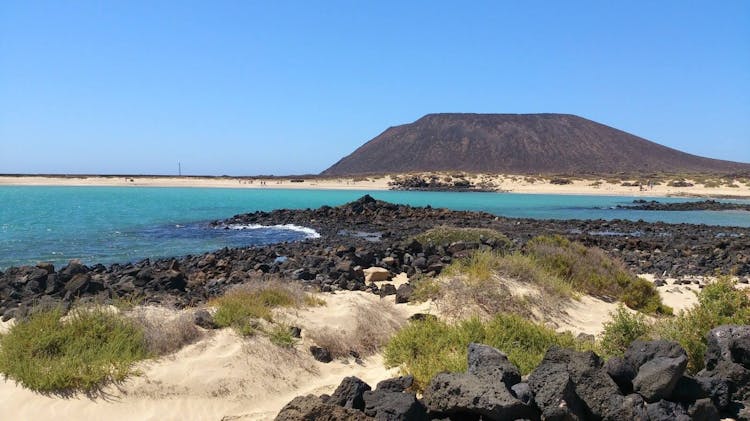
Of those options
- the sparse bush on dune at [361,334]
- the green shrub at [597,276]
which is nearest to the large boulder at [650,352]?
the sparse bush on dune at [361,334]

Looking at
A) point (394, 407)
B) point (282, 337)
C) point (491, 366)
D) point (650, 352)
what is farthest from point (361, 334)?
point (650, 352)

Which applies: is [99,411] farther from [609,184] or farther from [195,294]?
[609,184]

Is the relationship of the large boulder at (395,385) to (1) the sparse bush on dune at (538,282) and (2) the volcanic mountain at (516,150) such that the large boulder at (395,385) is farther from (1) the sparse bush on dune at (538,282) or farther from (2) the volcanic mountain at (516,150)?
(2) the volcanic mountain at (516,150)

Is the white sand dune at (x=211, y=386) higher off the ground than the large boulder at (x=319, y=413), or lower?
lower

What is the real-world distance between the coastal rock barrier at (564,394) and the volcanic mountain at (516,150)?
119410 mm

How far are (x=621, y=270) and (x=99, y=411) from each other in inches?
426

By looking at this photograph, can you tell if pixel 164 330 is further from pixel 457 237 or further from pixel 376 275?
pixel 457 237

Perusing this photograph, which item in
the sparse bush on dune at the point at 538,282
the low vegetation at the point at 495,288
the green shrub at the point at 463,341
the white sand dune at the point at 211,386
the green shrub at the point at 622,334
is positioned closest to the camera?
the white sand dune at the point at 211,386

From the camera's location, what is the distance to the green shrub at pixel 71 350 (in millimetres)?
5699

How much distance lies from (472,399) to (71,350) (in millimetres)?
4326

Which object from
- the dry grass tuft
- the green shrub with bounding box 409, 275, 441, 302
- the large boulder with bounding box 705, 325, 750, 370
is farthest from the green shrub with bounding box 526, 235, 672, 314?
the dry grass tuft

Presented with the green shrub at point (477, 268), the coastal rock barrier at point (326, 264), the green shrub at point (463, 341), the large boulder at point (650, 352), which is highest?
the large boulder at point (650, 352)

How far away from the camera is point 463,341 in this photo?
693 cm

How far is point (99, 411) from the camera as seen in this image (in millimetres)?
5465
